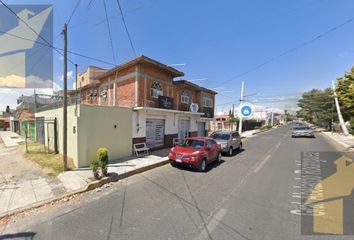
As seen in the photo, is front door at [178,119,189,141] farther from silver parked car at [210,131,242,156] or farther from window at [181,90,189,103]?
silver parked car at [210,131,242,156]

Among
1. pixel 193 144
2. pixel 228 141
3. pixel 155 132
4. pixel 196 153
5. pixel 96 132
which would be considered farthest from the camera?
pixel 155 132

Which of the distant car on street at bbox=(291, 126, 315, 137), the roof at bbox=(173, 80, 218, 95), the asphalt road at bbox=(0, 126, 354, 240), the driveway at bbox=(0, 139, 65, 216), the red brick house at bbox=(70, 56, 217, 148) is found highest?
the roof at bbox=(173, 80, 218, 95)

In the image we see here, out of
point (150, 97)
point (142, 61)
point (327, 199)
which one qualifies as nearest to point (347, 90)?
point (327, 199)

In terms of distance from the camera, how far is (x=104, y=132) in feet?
33.8

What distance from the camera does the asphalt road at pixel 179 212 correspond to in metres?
3.96

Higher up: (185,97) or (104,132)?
(185,97)

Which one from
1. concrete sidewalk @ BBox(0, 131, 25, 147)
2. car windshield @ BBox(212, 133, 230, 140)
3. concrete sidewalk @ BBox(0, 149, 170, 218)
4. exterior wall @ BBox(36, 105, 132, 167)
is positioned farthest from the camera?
concrete sidewalk @ BBox(0, 131, 25, 147)

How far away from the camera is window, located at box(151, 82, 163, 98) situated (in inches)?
583

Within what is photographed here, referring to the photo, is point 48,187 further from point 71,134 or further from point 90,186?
point 71,134

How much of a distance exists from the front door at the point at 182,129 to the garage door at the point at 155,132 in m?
2.73

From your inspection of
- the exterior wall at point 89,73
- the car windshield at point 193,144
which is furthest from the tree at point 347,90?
the exterior wall at point 89,73

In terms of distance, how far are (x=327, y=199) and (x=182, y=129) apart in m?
13.7

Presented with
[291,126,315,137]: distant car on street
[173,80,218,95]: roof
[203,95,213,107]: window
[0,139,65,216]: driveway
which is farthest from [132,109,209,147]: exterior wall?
[291,126,315,137]: distant car on street

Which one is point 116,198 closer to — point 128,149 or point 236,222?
point 236,222
